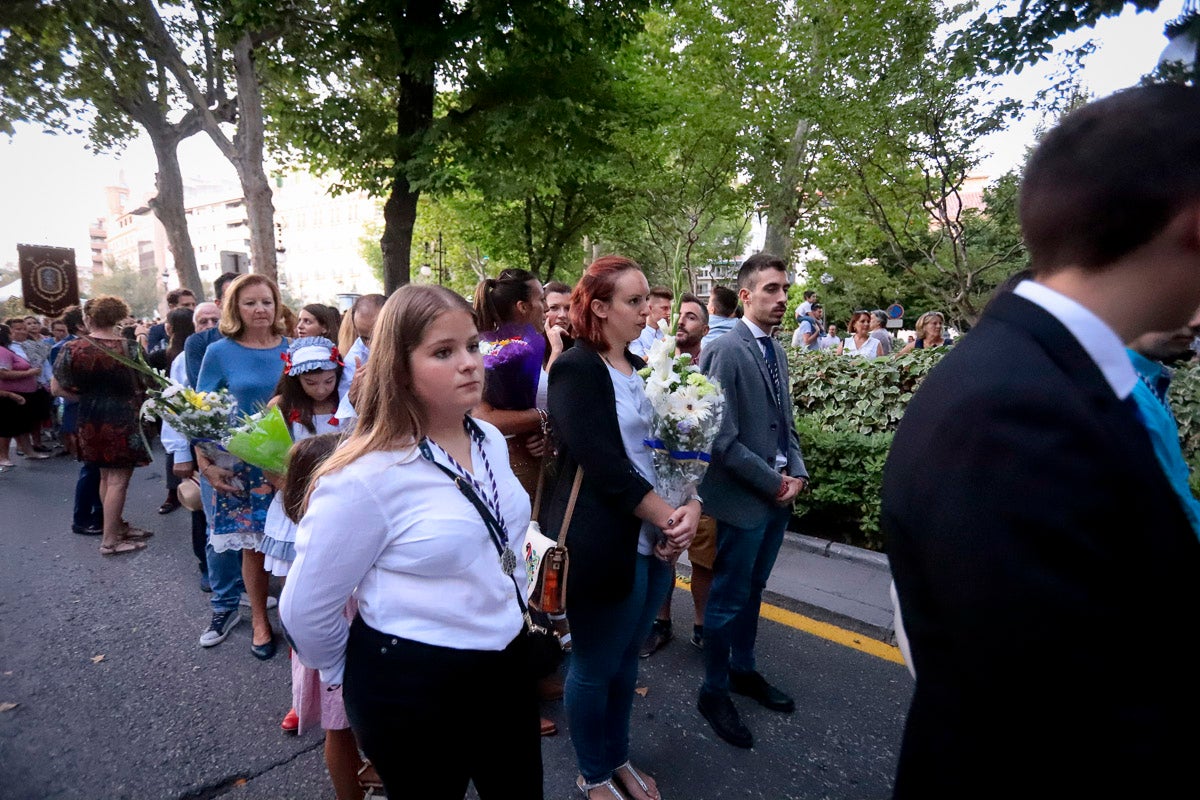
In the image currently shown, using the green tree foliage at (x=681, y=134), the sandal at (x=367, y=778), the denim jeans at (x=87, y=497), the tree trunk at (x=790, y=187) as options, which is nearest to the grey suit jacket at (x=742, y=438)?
the sandal at (x=367, y=778)

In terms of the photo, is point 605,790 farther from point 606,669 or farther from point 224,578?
point 224,578

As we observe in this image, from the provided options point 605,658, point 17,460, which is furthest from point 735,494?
point 17,460

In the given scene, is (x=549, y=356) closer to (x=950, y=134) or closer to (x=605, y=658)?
(x=605, y=658)

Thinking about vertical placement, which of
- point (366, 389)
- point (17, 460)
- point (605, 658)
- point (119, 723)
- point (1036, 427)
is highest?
point (1036, 427)

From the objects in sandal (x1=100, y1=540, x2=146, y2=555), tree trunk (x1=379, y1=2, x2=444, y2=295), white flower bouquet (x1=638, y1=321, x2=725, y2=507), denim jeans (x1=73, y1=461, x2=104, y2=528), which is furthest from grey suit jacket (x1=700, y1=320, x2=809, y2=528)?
tree trunk (x1=379, y1=2, x2=444, y2=295)

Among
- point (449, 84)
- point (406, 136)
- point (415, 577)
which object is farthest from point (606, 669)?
point (449, 84)

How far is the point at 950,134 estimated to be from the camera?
6.43 m

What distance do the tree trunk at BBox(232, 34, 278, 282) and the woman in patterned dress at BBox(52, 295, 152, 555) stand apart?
17.4 ft

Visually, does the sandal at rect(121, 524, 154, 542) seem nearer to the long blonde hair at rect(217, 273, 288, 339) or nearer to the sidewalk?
the long blonde hair at rect(217, 273, 288, 339)

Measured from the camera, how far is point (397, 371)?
1.60 meters

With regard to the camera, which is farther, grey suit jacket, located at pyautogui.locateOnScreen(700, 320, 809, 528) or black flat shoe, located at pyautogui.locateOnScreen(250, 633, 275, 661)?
black flat shoe, located at pyautogui.locateOnScreen(250, 633, 275, 661)

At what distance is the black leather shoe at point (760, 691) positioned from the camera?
120 inches

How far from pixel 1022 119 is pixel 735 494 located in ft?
18.6

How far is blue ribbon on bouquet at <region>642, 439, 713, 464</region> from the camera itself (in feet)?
7.63
